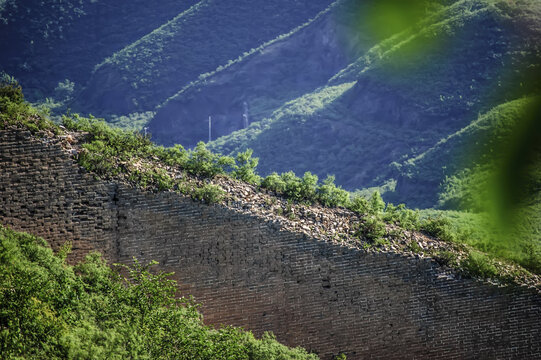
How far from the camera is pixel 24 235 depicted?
1105cm

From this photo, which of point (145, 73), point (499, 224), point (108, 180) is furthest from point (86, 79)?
point (108, 180)

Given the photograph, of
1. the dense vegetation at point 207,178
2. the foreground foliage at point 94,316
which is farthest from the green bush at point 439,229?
the foreground foliage at point 94,316

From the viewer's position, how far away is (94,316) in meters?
9.60

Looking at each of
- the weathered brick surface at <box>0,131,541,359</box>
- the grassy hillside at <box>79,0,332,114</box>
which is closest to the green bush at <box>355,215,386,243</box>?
the weathered brick surface at <box>0,131,541,359</box>

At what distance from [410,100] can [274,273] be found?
47.9 meters

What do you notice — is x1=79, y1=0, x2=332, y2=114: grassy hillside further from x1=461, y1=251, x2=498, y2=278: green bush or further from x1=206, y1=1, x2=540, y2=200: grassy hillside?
x1=461, y1=251, x2=498, y2=278: green bush

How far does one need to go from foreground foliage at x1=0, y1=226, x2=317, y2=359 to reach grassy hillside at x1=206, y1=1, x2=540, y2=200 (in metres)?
42.1

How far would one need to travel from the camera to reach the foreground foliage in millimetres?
8609

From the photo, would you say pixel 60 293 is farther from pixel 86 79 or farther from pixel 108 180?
pixel 86 79

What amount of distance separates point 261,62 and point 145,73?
1319 cm

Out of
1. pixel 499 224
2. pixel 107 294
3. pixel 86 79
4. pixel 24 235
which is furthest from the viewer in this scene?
pixel 86 79

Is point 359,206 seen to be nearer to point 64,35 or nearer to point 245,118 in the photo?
point 245,118

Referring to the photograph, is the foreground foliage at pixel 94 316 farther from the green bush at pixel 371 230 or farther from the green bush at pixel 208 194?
the green bush at pixel 371 230

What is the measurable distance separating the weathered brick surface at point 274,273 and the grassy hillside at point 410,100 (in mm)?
39696
